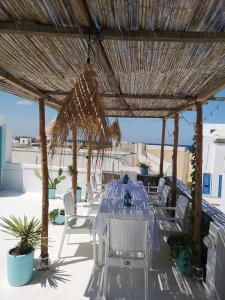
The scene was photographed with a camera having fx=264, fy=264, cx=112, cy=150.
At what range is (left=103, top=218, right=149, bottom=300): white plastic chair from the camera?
3.18m

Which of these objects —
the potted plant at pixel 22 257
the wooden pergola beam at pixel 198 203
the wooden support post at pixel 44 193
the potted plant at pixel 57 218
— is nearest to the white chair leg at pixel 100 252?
the wooden support post at pixel 44 193

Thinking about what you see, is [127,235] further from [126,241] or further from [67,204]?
[67,204]

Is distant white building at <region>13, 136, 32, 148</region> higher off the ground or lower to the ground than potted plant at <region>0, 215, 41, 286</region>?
higher

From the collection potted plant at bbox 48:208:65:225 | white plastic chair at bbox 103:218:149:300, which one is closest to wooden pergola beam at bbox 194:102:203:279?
white plastic chair at bbox 103:218:149:300

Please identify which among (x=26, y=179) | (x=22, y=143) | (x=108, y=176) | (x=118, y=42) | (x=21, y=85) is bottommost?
(x=26, y=179)

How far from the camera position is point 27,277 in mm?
3350

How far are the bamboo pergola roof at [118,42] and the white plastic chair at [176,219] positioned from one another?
1.90 metres

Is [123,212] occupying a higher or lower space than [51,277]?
higher

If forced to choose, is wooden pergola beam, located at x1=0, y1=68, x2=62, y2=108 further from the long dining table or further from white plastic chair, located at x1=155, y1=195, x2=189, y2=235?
white plastic chair, located at x1=155, y1=195, x2=189, y2=235

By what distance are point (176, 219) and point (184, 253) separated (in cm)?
78

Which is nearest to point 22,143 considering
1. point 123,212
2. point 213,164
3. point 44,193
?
point 213,164

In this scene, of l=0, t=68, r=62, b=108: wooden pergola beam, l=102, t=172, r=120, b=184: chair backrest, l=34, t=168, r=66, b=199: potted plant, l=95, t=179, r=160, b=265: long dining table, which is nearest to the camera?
l=0, t=68, r=62, b=108: wooden pergola beam

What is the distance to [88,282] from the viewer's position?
3.47 meters

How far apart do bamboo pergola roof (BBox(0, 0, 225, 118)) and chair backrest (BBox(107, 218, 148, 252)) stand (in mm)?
1746
